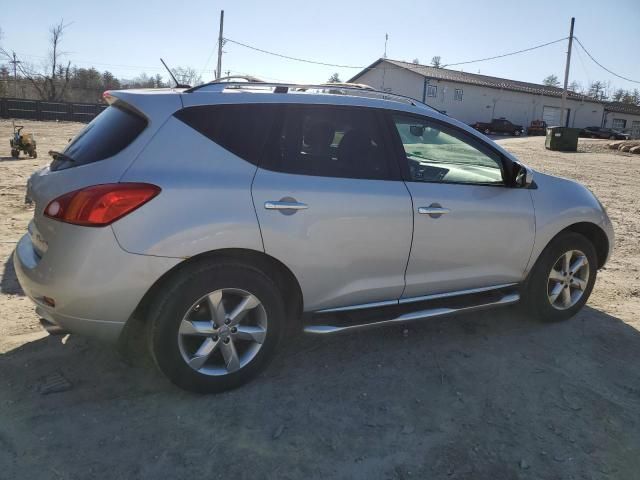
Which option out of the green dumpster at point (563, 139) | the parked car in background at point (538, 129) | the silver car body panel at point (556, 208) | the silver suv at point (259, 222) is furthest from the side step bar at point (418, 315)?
the parked car in background at point (538, 129)

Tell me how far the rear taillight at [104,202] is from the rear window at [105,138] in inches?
9.9

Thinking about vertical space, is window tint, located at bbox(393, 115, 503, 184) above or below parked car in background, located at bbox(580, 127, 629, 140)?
below

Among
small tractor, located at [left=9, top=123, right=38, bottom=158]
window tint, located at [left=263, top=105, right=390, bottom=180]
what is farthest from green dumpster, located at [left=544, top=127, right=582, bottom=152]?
window tint, located at [left=263, top=105, right=390, bottom=180]

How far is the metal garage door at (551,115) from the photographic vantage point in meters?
57.9

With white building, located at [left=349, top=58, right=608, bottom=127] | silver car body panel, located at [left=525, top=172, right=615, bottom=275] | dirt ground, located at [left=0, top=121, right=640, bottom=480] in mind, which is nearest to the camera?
dirt ground, located at [left=0, top=121, right=640, bottom=480]

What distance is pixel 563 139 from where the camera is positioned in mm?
27703

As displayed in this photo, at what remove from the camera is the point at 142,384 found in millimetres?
3148

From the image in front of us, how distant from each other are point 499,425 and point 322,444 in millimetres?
1026

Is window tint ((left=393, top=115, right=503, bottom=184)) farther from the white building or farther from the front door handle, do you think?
the white building

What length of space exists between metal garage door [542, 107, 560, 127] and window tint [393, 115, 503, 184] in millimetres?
60233

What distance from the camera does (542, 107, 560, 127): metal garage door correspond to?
5791cm

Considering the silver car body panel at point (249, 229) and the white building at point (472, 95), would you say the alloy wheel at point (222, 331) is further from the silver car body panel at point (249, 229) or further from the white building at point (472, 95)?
the white building at point (472, 95)

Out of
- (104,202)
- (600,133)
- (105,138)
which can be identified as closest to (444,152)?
(105,138)

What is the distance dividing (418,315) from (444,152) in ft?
4.62
